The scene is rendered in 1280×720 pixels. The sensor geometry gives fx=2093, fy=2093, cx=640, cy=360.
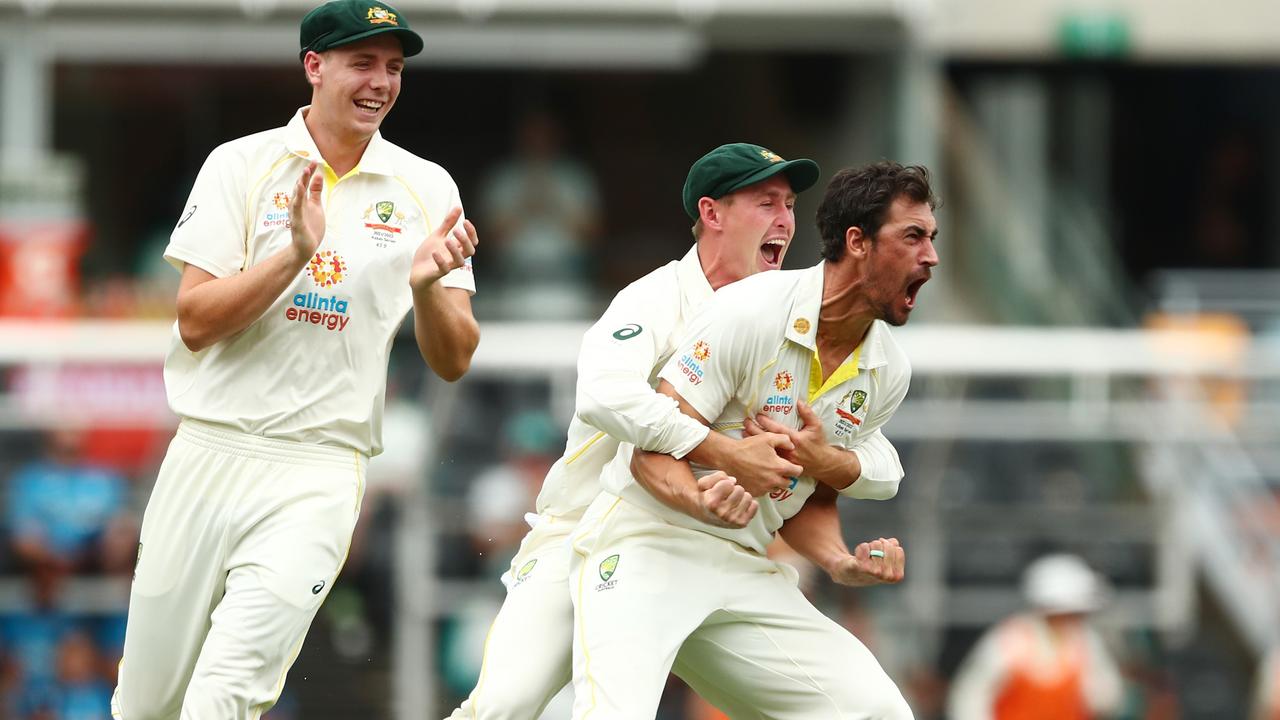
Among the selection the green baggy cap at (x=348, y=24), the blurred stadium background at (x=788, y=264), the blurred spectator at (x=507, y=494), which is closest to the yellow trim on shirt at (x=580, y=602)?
A: the green baggy cap at (x=348, y=24)

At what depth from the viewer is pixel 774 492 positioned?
5.77 meters

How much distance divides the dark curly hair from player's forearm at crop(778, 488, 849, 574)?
31.3 inches

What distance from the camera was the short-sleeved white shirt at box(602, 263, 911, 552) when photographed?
557cm

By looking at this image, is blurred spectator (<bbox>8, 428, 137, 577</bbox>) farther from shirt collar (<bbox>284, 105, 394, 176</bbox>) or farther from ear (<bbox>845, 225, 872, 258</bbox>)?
ear (<bbox>845, 225, 872, 258</bbox>)

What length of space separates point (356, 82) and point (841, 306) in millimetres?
1465

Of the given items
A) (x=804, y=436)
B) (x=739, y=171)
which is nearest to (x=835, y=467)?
(x=804, y=436)

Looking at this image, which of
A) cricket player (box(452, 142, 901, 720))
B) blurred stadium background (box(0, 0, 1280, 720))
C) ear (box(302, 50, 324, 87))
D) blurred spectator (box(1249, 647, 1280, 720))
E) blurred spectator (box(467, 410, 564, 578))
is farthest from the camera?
blurred stadium background (box(0, 0, 1280, 720))

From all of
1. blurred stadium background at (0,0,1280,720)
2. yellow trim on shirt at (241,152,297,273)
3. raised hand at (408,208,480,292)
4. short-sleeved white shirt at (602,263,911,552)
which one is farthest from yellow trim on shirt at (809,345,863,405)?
blurred stadium background at (0,0,1280,720)

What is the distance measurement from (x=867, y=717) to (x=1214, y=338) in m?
9.58

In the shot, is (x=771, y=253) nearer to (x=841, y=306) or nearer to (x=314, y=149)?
(x=841, y=306)

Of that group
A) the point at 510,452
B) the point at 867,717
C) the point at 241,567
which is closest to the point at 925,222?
the point at 867,717

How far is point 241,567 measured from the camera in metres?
5.68

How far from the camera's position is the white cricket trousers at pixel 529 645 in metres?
5.74

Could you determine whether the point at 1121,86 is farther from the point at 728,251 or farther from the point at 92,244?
the point at 728,251
